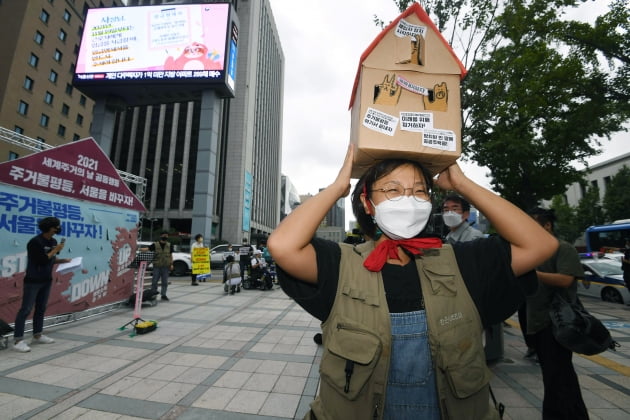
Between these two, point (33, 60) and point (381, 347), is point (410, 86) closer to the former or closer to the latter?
point (381, 347)

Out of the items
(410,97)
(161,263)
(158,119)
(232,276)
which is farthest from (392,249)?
(158,119)

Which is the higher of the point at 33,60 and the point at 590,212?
the point at 33,60

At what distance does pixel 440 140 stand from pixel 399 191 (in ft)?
1.00

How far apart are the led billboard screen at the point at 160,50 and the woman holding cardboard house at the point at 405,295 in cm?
1693

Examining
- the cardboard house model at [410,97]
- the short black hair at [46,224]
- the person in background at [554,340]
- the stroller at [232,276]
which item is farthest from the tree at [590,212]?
the short black hair at [46,224]

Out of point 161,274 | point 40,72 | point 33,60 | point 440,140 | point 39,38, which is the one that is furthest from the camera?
point 39,38

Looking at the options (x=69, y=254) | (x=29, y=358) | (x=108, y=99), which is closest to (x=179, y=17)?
(x=108, y=99)

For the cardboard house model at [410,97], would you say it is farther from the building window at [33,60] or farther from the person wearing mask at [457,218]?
the building window at [33,60]

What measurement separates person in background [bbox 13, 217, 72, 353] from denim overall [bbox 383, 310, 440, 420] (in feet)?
18.0

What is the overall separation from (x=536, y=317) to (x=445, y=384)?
1936 millimetres

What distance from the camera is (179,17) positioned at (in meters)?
16.2

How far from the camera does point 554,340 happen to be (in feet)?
7.81

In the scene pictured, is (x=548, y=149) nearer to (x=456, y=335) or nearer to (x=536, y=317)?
(x=536, y=317)

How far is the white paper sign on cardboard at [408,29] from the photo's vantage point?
148 cm
